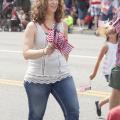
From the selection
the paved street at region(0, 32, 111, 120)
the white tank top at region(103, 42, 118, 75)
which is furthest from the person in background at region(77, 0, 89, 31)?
the white tank top at region(103, 42, 118, 75)

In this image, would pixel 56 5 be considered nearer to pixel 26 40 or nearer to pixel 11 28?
pixel 26 40

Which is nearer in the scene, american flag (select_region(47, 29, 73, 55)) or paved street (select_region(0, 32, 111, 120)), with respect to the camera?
american flag (select_region(47, 29, 73, 55))

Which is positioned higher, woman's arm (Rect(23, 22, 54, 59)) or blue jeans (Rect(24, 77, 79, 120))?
woman's arm (Rect(23, 22, 54, 59))

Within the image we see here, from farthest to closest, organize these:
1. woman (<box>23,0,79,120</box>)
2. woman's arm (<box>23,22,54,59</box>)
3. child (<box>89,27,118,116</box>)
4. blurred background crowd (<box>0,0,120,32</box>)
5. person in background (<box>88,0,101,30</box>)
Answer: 1. person in background (<box>88,0,101,30</box>)
2. blurred background crowd (<box>0,0,120,32</box>)
3. child (<box>89,27,118,116</box>)
4. woman (<box>23,0,79,120</box>)
5. woman's arm (<box>23,22,54,59</box>)

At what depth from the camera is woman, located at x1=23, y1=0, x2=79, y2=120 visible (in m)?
5.12

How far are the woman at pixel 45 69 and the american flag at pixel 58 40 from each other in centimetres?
19

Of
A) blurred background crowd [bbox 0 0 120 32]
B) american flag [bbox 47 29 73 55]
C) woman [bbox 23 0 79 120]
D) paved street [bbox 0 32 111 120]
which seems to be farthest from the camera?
blurred background crowd [bbox 0 0 120 32]

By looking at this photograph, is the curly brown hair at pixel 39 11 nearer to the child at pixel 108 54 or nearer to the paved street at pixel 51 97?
the child at pixel 108 54

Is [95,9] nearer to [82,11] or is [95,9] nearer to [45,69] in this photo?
[82,11]

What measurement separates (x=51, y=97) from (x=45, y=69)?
3.95 metres

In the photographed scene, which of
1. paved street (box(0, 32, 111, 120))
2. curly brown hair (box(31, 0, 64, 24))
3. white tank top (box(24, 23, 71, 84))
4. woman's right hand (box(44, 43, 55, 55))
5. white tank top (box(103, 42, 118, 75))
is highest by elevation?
curly brown hair (box(31, 0, 64, 24))

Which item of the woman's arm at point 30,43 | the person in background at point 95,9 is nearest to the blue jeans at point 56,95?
the woman's arm at point 30,43

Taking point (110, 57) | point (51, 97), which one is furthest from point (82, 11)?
point (110, 57)

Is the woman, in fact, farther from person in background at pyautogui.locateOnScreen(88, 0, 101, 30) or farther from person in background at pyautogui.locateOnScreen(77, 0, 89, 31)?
person in background at pyautogui.locateOnScreen(77, 0, 89, 31)
